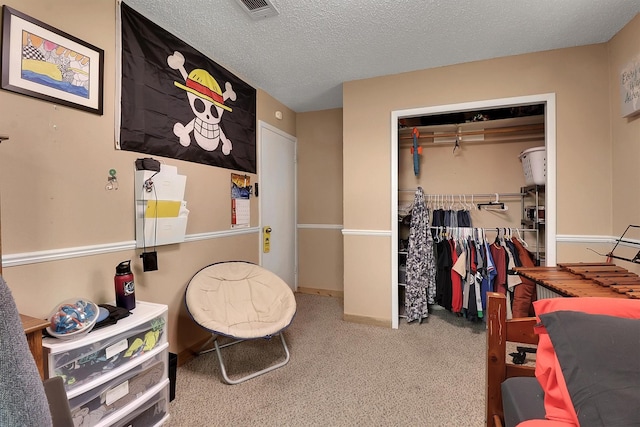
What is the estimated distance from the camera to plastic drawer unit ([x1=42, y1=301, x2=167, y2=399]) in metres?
1.14

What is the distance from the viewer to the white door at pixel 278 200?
3.19 metres

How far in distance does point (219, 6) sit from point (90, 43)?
2.61ft

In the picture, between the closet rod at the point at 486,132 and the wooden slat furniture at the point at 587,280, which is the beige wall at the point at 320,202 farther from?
the wooden slat furniture at the point at 587,280

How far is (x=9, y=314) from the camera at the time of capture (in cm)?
62

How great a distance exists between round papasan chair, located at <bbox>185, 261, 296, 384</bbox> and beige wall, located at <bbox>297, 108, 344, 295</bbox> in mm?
1452

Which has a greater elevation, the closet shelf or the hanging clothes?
the closet shelf

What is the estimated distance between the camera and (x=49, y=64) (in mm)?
1384

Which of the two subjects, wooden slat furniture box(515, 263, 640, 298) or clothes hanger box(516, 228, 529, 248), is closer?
wooden slat furniture box(515, 263, 640, 298)

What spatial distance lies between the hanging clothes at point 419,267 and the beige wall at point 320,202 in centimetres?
112

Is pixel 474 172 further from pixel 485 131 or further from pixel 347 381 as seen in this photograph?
pixel 347 381

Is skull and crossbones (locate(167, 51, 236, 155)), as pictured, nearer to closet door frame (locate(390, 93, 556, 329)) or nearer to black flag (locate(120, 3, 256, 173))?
black flag (locate(120, 3, 256, 173))

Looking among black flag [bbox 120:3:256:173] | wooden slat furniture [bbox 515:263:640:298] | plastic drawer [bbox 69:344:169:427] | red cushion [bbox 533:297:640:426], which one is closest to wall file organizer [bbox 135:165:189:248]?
black flag [bbox 120:3:256:173]

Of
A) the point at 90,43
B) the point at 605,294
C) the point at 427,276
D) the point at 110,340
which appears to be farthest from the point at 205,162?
the point at 605,294

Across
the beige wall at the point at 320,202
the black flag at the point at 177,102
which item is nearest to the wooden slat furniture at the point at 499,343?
the black flag at the point at 177,102
